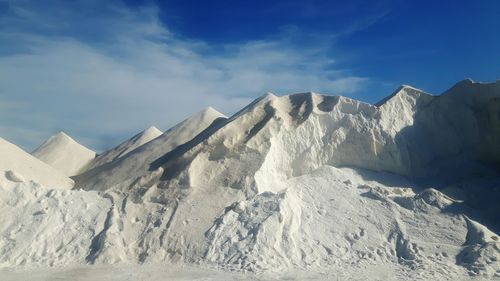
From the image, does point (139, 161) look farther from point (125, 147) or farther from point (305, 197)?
point (125, 147)

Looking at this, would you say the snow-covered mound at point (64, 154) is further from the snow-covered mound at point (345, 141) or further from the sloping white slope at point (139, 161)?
the snow-covered mound at point (345, 141)

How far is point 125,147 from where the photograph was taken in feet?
105

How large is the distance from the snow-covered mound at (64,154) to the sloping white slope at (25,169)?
612 cm

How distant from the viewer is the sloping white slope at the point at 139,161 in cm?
2138

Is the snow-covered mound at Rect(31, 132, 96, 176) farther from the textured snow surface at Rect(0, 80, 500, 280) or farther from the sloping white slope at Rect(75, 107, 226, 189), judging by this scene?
the textured snow surface at Rect(0, 80, 500, 280)

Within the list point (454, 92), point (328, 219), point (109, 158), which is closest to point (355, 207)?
point (328, 219)

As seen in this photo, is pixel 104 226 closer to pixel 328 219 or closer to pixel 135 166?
pixel 135 166

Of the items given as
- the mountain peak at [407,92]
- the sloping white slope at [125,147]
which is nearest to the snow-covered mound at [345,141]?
the mountain peak at [407,92]

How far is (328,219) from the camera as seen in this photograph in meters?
18.6

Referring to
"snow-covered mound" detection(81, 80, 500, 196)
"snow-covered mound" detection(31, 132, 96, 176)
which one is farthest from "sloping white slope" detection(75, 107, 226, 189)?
"snow-covered mound" detection(31, 132, 96, 176)

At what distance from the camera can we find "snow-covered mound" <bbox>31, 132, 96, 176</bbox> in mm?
29891

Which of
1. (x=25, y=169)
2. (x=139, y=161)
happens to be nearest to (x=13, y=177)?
(x=25, y=169)

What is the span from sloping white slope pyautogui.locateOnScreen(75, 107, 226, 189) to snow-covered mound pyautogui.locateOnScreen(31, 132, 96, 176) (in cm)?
564

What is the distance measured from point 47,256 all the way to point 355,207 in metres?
10.3
